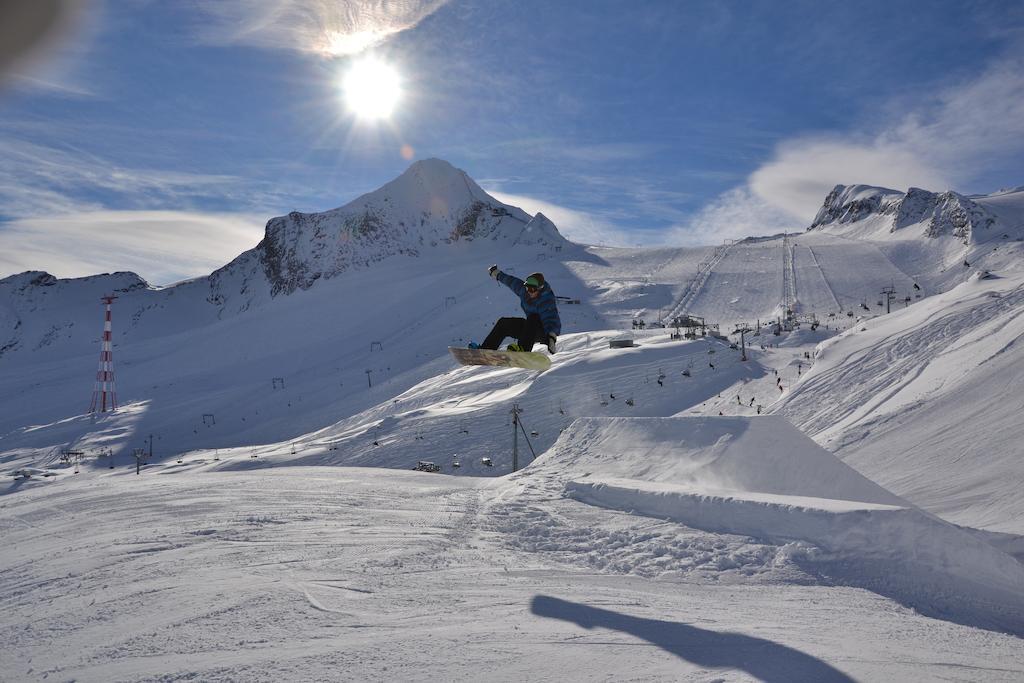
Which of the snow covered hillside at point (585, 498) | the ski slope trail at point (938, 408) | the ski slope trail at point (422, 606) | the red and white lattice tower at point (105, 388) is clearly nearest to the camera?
the ski slope trail at point (422, 606)

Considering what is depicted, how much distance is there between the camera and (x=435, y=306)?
6900 cm

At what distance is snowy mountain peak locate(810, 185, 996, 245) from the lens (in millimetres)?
78312

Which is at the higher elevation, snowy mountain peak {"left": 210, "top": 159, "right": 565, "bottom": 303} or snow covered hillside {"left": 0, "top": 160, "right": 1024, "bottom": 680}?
snowy mountain peak {"left": 210, "top": 159, "right": 565, "bottom": 303}

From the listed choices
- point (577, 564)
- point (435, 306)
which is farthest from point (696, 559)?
point (435, 306)

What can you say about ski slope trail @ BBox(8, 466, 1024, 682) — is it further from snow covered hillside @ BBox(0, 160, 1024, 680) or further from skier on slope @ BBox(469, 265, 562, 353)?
skier on slope @ BBox(469, 265, 562, 353)

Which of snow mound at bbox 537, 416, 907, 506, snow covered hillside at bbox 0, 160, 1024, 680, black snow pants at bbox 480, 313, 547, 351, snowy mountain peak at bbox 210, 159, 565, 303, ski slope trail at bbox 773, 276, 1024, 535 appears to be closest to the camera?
snow covered hillside at bbox 0, 160, 1024, 680

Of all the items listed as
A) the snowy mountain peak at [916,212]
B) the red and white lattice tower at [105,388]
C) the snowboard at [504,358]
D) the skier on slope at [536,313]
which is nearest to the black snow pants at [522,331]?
the skier on slope at [536,313]

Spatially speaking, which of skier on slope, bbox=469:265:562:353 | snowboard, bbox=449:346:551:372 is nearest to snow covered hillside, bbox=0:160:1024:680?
snowboard, bbox=449:346:551:372

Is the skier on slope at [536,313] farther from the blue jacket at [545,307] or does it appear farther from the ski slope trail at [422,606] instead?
the ski slope trail at [422,606]

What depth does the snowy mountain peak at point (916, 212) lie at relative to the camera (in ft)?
257

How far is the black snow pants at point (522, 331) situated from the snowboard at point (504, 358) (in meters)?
0.14

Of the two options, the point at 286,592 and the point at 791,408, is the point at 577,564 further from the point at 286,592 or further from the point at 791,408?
the point at 791,408


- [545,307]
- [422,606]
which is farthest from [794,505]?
[545,307]

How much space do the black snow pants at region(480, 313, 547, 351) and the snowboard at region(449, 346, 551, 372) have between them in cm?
14
